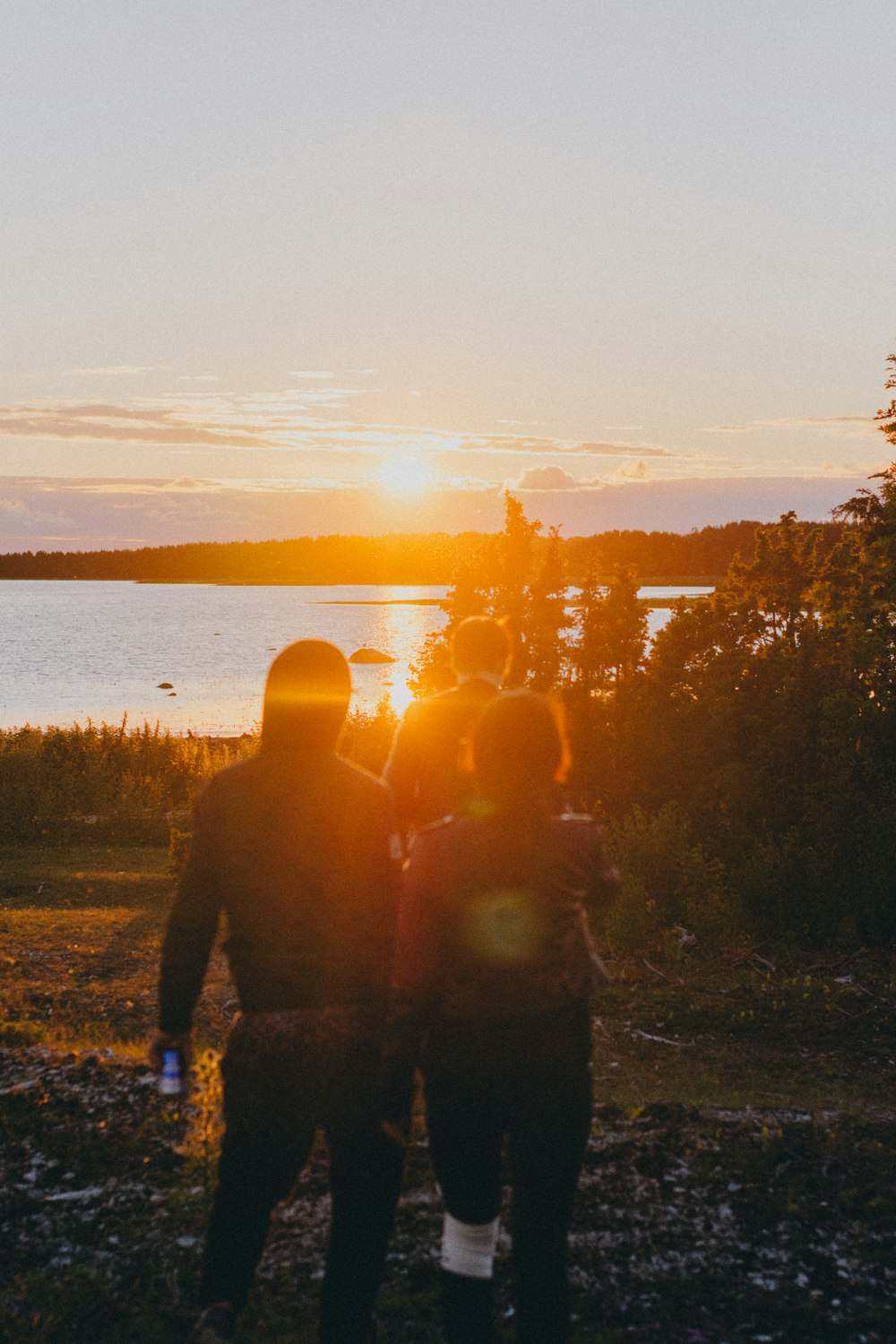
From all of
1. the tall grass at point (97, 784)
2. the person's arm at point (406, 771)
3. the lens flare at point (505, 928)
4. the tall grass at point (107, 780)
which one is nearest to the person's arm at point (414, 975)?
the lens flare at point (505, 928)

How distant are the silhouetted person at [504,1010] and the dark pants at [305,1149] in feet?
0.68

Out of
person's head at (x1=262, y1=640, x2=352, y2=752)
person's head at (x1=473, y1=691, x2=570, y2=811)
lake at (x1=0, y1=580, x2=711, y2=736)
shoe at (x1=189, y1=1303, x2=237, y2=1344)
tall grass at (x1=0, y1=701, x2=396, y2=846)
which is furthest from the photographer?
lake at (x1=0, y1=580, x2=711, y2=736)

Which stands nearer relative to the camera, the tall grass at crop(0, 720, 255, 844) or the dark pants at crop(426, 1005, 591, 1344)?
the dark pants at crop(426, 1005, 591, 1344)

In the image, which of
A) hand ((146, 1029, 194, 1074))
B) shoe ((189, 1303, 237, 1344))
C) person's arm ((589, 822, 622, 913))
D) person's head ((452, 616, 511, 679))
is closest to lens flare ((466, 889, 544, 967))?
person's arm ((589, 822, 622, 913))

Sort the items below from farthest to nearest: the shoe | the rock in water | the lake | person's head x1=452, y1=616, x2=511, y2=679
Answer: the rock in water → the lake → person's head x1=452, y1=616, x2=511, y2=679 → the shoe

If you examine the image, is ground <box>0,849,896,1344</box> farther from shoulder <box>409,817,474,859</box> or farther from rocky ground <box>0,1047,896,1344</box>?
shoulder <box>409,817,474,859</box>

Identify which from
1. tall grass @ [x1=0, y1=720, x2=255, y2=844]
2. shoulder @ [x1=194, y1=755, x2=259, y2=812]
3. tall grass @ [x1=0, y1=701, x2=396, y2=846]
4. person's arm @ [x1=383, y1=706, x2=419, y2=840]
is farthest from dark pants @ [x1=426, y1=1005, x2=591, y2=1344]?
tall grass @ [x1=0, y1=720, x2=255, y2=844]

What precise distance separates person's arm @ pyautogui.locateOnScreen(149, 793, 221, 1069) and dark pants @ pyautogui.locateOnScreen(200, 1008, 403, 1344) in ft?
0.59

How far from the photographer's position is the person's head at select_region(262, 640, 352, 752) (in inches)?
131

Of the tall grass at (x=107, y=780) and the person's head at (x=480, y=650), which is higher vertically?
the person's head at (x=480, y=650)

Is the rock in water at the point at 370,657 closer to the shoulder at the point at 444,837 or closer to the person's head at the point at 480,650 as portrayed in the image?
the person's head at the point at 480,650

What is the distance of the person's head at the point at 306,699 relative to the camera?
131 inches

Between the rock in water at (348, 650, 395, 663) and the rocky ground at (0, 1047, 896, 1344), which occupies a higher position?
the rocky ground at (0, 1047, 896, 1344)

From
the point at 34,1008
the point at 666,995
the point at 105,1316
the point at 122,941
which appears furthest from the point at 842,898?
the point at 105,1316
